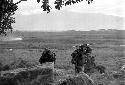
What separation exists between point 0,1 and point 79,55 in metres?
17.1

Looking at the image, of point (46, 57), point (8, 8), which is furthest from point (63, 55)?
point (8, 8)

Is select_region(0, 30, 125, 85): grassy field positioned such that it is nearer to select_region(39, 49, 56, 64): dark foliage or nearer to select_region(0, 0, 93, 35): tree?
select_region(39, 49, 56, 64): dark foliage

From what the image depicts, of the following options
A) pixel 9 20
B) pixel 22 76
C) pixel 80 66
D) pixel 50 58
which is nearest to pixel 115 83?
pixel 80 66

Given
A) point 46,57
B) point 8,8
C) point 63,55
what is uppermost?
point 8,8

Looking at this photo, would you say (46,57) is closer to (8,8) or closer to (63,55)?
(8,8)

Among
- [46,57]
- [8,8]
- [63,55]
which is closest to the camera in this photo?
[8,8]

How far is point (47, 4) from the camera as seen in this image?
Result: 1287 centimetres

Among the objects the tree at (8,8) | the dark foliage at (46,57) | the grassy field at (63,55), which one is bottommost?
the grassy field at (63,55)

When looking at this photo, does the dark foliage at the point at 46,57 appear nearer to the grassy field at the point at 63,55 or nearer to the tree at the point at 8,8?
the grassy field at the point at 63,55

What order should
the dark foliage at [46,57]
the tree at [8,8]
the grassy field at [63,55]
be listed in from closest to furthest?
the tree at [8,8], the dark foliage at [46,57], the grassy field at [63,55]

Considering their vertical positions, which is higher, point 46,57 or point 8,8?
point 8,8

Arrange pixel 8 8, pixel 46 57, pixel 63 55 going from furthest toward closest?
pixel 63 55 < pixel 46 57 < pixel 8 8

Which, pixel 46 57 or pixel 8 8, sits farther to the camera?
pixel 46 57

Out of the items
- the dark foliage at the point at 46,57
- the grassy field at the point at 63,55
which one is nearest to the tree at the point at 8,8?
the grassy field at the point at 63,55
